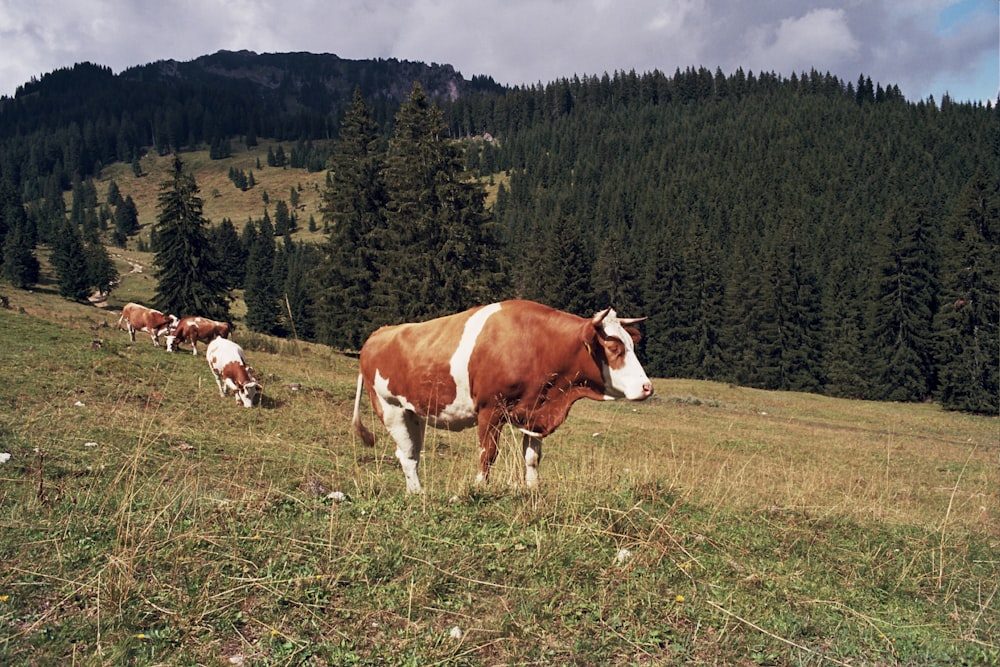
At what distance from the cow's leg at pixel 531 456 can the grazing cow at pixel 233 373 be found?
9.48 meters

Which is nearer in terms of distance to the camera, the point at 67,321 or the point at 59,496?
the point at 59,496

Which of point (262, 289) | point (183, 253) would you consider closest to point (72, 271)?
point (262, 289)

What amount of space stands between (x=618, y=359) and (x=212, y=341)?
14.7 meters

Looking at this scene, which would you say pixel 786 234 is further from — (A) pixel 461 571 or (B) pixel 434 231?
(A) pixel 461 571

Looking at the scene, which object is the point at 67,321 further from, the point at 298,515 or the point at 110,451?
the point at 298,515

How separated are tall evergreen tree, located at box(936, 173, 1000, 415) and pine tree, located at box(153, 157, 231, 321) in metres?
51.4

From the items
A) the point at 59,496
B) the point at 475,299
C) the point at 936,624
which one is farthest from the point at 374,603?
the point at 475,299

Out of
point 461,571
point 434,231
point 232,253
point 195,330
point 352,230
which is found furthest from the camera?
point 232,253

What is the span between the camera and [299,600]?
12.7 feet

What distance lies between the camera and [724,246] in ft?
356

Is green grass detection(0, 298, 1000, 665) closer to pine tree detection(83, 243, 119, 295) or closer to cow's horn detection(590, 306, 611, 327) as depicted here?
cow's horn detection(590, 306, 611, 327)

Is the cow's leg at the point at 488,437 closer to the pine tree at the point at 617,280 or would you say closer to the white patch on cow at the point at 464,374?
the white patch on cow at the point at 464,374

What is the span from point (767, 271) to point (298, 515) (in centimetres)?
6819

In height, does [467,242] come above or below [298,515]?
above
